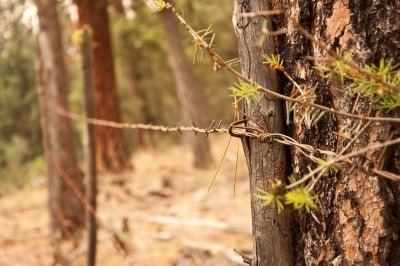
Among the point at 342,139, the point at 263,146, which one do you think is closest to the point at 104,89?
the point at 263,146

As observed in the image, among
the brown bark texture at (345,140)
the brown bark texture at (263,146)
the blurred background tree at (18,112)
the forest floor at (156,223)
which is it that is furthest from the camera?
the blurred background tree at (18,112)

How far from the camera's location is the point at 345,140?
1197 millimetres

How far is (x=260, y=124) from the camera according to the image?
1.33 m

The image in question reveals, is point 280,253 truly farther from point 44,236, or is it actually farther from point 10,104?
point 10,104

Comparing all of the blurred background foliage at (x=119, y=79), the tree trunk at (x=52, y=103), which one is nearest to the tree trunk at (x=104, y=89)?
the blurred background foliage at (x=119, y=79)

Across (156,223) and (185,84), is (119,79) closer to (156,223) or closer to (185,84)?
→ (185,84)

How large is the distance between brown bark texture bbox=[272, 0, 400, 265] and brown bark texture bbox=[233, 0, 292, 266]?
1.9 inches

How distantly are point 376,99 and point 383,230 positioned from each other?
341 mm

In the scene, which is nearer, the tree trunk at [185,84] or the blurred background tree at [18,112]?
the tree trunk at [185,84]

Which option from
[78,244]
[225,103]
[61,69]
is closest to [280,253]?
[78,244]

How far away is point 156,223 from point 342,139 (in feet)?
14.5

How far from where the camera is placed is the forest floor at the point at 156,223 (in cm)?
422

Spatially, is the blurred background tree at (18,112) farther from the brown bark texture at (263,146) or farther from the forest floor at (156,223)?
the brown bark texture at (263,146)

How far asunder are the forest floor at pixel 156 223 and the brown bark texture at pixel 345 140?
2.08 m
